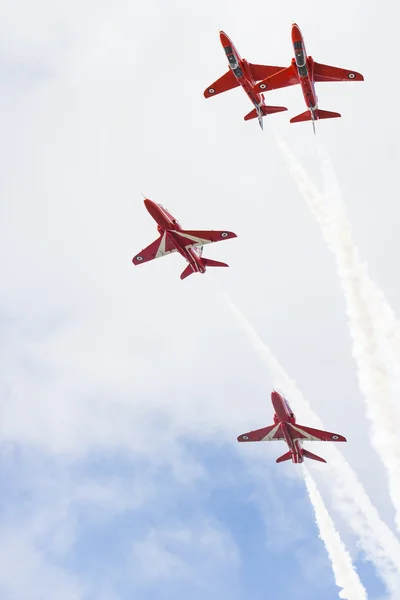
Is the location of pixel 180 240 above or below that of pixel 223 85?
below

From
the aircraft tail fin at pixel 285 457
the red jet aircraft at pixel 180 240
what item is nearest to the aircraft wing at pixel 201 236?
the red jet aircraft at pixel 180 240

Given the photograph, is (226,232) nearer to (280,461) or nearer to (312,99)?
(312,99)

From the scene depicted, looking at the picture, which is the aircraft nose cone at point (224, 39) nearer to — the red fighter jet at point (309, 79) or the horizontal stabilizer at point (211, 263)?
the red fighter jet at point (309, 79)

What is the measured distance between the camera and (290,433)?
99188 millimetres

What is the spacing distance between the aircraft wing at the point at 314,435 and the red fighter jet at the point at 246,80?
3471cm

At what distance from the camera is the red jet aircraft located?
93.1 meters

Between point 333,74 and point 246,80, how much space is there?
9636 millimetres

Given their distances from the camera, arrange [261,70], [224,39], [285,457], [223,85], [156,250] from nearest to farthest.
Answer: [224,39] < [261,70] < [156,250] < [223,85] < [285,457]

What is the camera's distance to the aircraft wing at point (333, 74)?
9350 cm

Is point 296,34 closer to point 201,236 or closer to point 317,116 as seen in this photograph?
point 317,116

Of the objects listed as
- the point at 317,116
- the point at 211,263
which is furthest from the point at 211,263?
the point at 317,116

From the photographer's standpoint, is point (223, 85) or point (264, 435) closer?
point (223, 85)

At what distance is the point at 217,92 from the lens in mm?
101312

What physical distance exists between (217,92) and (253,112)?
192 inches
